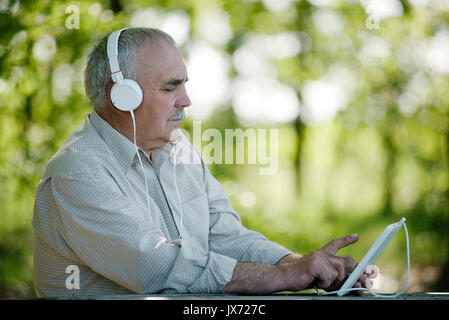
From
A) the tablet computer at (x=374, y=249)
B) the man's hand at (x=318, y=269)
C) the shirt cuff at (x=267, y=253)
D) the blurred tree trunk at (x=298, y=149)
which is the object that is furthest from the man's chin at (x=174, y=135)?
the blurred tree trunk at (x=298, y=149)

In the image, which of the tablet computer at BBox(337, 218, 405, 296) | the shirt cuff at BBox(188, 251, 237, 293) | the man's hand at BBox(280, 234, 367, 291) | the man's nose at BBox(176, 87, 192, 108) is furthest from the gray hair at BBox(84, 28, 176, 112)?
the tablet computer at BBox(337, 218, 405, 296)

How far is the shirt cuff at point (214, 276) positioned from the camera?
4.30ft

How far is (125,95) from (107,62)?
159 mm

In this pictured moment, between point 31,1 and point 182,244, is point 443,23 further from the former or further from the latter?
point 182,244

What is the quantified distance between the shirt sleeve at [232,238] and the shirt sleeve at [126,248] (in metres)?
0.30

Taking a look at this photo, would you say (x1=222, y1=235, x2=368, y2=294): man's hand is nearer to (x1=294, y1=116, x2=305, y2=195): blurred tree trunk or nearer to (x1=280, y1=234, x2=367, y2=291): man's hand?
(x1=280, y1=234, x2=367, y2=291): man's hand

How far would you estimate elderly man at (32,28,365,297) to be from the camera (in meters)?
1.30

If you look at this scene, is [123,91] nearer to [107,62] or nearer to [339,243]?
[107,62]

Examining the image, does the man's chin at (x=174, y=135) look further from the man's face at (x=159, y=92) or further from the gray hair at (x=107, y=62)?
the gray hair at (x=107, y=62)

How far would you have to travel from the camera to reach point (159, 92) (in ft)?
5.22

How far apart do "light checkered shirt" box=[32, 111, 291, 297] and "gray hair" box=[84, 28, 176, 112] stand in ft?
0.32

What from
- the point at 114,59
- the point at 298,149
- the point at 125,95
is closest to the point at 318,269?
the point at 125,95
